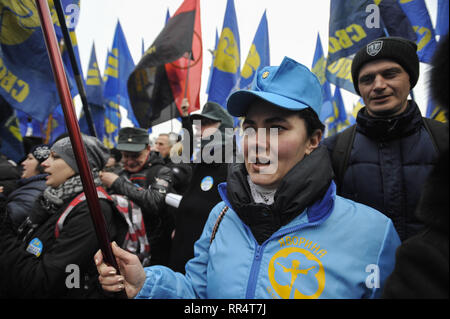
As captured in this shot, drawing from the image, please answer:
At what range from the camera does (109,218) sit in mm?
2072

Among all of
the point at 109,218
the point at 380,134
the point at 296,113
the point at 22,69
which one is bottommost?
the point at 109,218

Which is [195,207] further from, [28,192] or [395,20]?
[395,20]

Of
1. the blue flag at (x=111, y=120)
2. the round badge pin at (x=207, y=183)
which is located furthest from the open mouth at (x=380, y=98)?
the blue flag at (x=111, y=120)

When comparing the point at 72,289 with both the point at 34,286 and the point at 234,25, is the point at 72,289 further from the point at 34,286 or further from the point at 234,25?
the point at 234,25

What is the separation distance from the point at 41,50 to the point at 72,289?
242 cm

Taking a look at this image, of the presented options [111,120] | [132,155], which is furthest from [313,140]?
[111,120]

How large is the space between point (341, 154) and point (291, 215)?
2.99 ft

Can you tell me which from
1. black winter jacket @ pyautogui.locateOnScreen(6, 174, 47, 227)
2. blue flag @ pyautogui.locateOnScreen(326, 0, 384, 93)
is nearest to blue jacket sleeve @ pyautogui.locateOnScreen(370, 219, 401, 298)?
black winter jacket @ pyautogui.locateOnScreen(6, 174, 47, 227)

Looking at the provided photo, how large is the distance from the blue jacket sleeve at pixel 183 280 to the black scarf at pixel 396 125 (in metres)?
1.18

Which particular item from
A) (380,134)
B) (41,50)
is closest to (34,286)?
(41,50)

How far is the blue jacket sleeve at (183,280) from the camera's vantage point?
3.89ft

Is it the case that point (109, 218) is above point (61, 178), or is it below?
below

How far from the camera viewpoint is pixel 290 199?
117 centimetres

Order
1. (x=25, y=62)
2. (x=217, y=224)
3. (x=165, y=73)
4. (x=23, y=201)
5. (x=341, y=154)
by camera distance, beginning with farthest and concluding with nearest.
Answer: (x=165, y=73)
(x=25, y=62)
(x=23, y=201)
(x=341, y=154)
(x=217, y=224)
